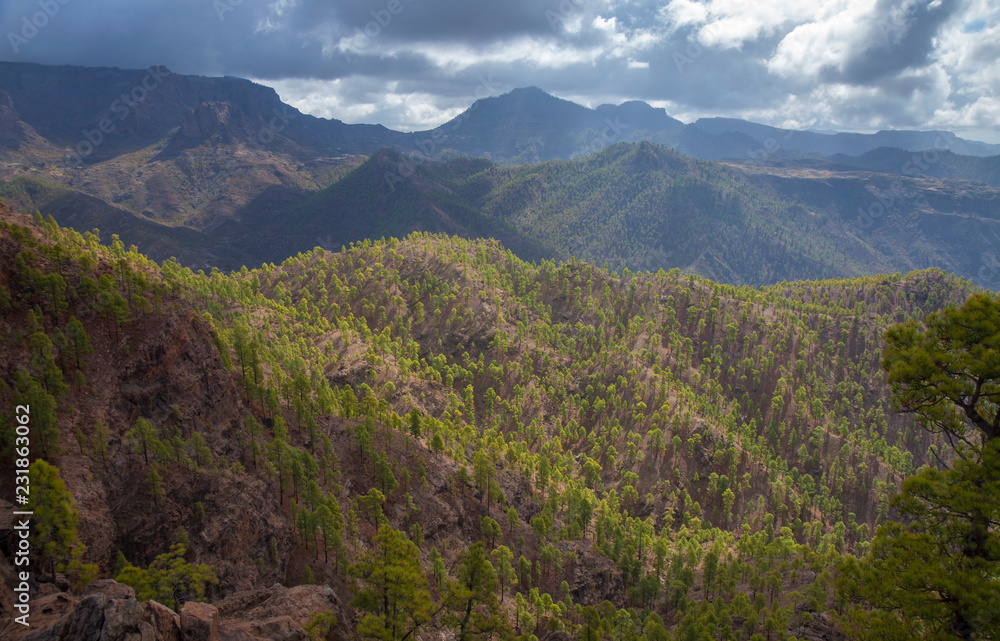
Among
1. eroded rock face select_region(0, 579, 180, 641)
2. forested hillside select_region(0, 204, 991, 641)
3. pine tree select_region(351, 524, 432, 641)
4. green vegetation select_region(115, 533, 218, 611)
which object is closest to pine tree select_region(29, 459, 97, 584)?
forested hillside select_region(0, 204, 991, 641)

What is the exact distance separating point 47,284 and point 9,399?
773 inches

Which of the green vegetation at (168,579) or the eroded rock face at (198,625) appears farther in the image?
the green vegetation at (168,579)

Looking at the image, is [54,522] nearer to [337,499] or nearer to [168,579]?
[168,579]

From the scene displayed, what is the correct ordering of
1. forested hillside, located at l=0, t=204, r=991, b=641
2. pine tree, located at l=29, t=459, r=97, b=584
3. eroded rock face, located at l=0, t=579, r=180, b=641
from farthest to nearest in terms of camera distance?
1. forested hillside, located at l=0, t=204, r=991, b=641
2. pine tree, located at l=29, t=459, r=97, b=584
3. eroded rock face, located at l=0, t=579, r=180, b=641

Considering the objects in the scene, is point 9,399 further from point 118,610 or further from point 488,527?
point 488,527

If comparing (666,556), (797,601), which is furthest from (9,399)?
(666,556)

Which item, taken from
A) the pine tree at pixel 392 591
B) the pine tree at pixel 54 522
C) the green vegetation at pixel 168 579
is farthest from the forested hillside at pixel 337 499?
the pine tree at pixel 54 522

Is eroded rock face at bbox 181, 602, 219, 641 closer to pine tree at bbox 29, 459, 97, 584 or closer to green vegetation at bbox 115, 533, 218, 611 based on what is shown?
green vegetation at bbox 115, 533, 218, 611

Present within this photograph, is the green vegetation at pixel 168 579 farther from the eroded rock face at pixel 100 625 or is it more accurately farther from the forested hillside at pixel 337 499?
the eroded rock face at pixel 100 625

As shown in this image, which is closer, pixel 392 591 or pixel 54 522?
pixel 392 591

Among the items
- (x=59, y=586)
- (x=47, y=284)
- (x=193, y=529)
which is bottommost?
(x=193, y=529)

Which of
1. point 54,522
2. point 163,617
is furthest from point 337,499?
point 163,617

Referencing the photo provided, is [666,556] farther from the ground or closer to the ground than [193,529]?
closer to the ground

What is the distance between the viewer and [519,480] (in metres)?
150
